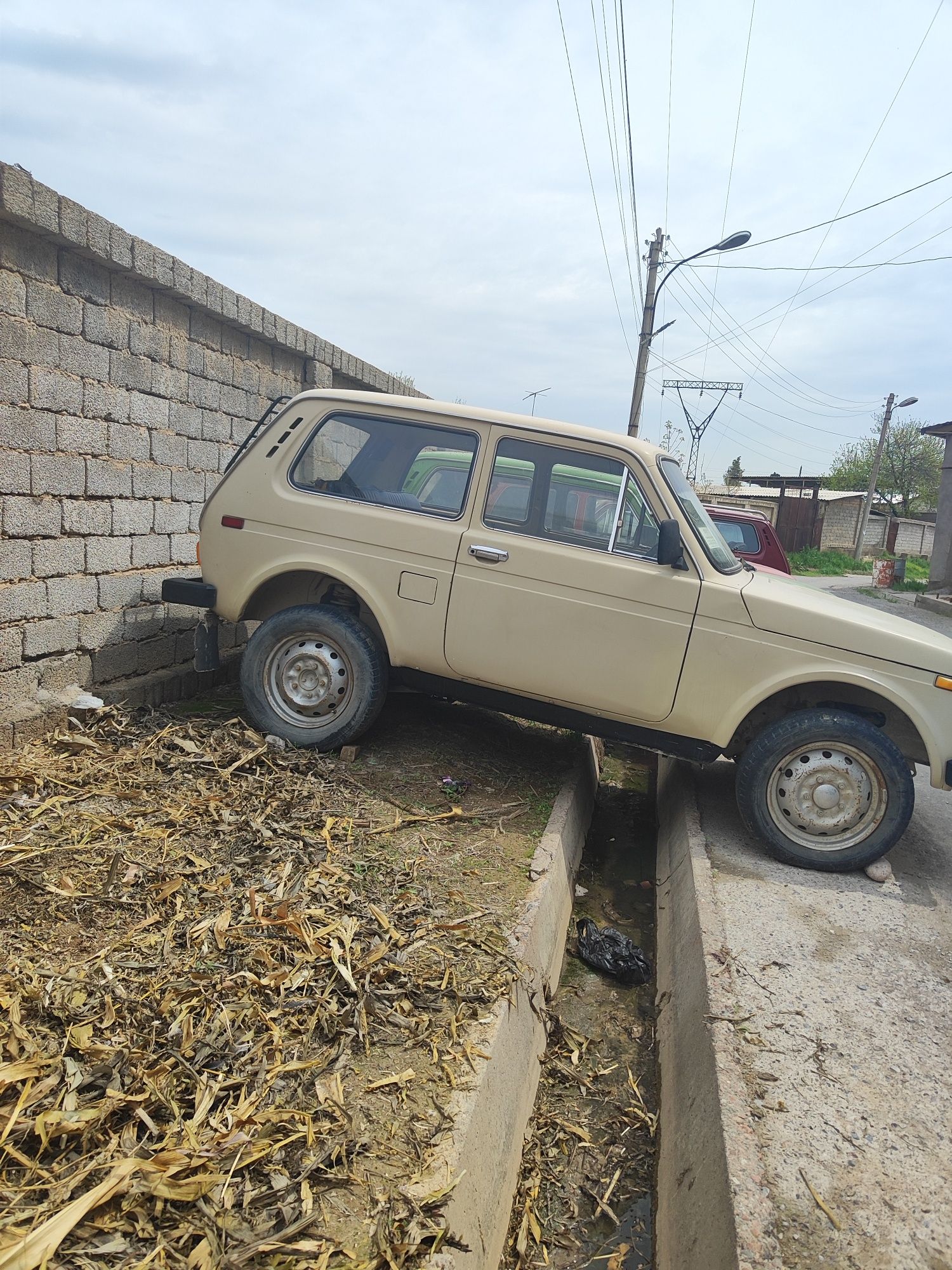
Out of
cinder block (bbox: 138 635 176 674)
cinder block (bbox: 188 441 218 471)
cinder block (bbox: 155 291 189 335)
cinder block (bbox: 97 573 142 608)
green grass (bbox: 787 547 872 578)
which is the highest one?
cinder block (bbox: 155 291 189 335)

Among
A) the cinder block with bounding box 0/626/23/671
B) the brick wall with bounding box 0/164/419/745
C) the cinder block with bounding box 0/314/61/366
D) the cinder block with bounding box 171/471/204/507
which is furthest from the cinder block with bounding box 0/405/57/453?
the cinder block with bounding box 171/471/204/507

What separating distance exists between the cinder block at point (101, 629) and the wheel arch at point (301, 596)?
852 millimetres

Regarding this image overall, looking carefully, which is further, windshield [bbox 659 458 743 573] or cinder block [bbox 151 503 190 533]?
cinder block [bbox 151 503 190 533]

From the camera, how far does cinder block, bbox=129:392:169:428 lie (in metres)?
5.88

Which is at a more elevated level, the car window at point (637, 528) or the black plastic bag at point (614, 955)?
the car window at point (637, 528)

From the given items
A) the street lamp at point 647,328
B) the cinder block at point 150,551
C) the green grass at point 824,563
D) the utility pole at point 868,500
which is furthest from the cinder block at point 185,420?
the utility pole at point 868,500

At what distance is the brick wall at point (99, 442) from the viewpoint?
4.80 m

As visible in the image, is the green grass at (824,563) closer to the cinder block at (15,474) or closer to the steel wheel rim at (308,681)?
the steel wheel rim at (308,681)

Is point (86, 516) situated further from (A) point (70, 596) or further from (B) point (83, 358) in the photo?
(B) point (83, 358)

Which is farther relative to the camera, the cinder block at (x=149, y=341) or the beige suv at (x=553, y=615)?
the cinder block at (x=149, y=341)

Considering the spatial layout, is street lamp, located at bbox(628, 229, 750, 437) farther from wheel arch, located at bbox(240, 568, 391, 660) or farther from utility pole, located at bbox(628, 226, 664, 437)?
wheel arch, located at bbox(240, 568, 391, 660)

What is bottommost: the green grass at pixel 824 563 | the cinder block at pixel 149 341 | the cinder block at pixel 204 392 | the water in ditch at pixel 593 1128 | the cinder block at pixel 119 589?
the green grass at pixel 824 563

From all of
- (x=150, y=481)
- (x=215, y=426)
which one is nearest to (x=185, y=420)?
(x=215, y=426)

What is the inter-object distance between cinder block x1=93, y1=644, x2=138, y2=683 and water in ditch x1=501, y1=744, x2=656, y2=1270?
3.32 m
